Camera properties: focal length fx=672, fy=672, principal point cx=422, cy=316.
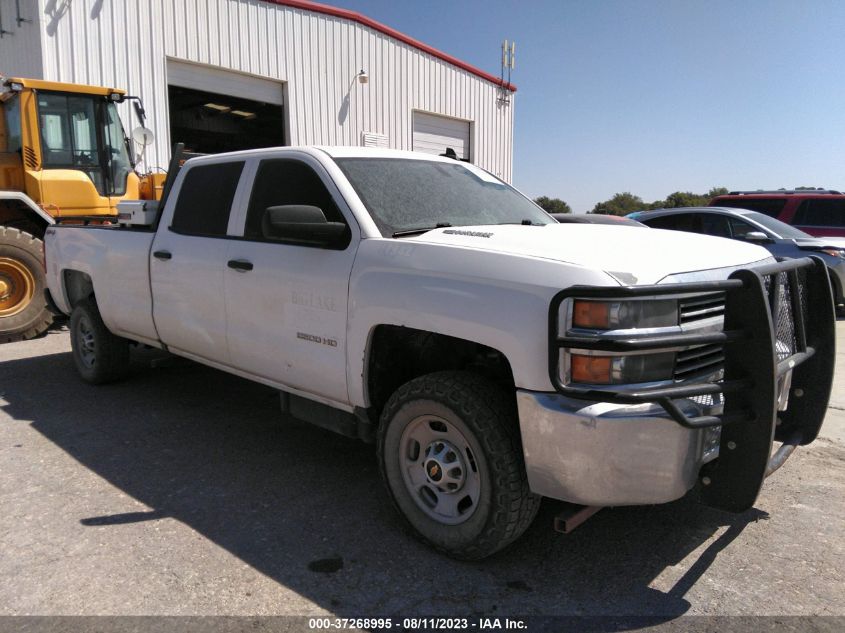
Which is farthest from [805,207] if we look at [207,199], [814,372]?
[207,199]

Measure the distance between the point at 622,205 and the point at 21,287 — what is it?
35.6m

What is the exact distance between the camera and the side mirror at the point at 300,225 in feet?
11.0

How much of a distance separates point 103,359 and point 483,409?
14.0ft

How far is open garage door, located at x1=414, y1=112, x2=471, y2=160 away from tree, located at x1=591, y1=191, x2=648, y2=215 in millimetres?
18211

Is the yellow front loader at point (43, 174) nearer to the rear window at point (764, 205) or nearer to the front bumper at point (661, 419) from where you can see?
the front bumper at point (661, 419)

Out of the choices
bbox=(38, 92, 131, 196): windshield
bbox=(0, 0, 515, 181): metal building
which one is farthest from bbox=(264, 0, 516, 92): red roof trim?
bbox=(38, 92, 131, 196): windshield

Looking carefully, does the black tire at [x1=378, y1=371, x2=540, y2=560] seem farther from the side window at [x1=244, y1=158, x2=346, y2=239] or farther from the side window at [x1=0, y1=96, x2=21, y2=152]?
the side window at [x1=0, y1=96, x2=21, y2=152]

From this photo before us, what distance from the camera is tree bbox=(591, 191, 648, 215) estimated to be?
37.1 meters

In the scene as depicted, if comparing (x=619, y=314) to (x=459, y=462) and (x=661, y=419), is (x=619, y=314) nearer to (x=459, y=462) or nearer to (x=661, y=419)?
(x=661, y=419)

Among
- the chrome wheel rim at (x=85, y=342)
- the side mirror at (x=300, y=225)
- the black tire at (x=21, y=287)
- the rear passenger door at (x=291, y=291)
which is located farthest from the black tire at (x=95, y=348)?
the side mirror at (x=300, y=225)

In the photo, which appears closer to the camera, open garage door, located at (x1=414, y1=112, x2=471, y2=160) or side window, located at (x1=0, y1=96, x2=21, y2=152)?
side window, located at (x1=0, y1=96, x2=21, y2=152)

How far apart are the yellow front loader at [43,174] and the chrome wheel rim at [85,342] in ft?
9.21

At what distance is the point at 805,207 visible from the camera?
40.8 feet

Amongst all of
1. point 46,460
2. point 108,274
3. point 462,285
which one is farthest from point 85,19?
point 462,285
